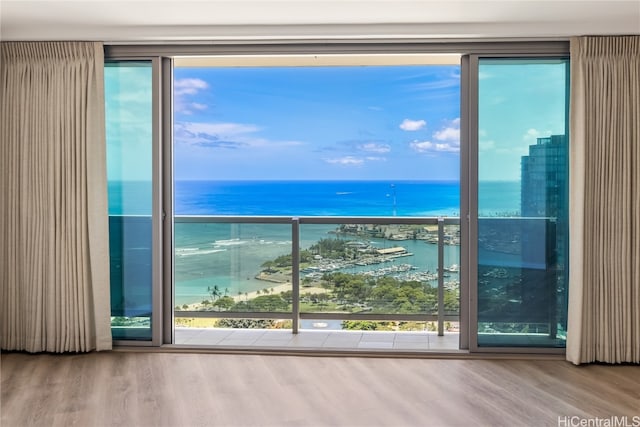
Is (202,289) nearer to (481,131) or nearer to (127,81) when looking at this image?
(127,81)

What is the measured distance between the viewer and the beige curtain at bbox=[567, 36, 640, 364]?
4270mm

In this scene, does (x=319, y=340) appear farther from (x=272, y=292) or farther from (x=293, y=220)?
(x=293, y=220)

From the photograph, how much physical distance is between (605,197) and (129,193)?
3.42 metres

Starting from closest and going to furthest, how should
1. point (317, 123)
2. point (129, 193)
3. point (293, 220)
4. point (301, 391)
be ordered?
point (301, 391)
point (129, 193)
point (293, 220)
point (317, 123)

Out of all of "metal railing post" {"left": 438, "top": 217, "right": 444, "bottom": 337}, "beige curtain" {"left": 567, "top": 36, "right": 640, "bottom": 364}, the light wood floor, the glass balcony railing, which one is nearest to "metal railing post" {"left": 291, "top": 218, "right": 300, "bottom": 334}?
the glass balcony railing

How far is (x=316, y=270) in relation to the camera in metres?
5.27

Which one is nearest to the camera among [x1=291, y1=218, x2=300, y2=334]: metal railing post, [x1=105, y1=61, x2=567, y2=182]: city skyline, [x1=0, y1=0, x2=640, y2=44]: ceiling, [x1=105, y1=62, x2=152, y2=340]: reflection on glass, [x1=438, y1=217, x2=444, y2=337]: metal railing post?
[x1=0, y1=0, x2=640, y2=44]: ceiling

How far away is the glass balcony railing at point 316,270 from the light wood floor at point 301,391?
29.9 inches

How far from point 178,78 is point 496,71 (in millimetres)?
13276

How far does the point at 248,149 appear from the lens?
16703 mm

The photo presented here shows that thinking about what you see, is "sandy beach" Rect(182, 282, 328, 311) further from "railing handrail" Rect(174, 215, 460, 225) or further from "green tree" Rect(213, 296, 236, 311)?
"railing handrail" Rect(174, 215, 460, 225)

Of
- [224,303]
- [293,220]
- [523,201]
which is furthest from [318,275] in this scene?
[523,201]

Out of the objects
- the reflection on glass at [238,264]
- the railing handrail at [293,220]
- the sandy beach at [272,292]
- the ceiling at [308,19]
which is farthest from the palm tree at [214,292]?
the ceiling at [308,19]

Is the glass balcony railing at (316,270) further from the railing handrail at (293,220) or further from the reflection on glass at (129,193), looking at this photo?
the reflection on glass at (129,193)
